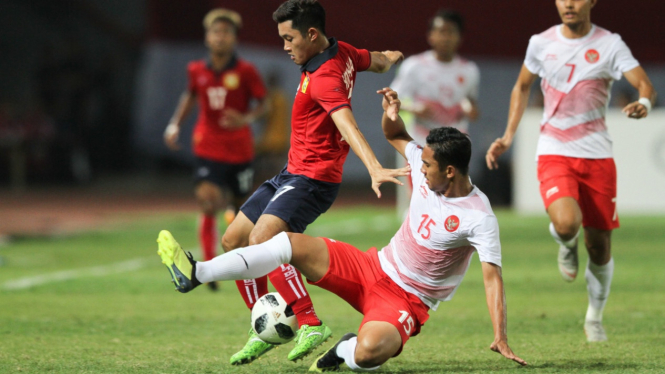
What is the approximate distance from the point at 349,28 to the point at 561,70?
1404cm

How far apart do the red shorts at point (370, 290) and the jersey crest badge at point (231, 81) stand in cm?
459

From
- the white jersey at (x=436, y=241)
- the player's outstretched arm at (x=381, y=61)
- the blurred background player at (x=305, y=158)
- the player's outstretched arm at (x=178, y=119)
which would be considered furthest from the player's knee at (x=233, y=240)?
the player's outstretched arm at (x=178, y=119)

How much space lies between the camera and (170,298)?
8.91m

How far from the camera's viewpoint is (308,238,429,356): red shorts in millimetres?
5484

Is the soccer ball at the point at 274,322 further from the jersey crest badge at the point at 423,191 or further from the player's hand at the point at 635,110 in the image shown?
the player's hand at the point at 635,110

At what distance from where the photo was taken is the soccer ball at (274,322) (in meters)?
5.62

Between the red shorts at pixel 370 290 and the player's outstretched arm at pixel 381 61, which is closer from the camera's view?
the red shorts at pixel 370 290

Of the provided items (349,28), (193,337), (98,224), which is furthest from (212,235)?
(349,28)

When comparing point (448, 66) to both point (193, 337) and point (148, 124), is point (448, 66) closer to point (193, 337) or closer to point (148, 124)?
point (193, 337)

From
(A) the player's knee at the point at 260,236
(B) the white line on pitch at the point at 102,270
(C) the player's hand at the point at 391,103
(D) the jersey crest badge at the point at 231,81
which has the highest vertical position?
(C) the player's hand at the point at 391,103

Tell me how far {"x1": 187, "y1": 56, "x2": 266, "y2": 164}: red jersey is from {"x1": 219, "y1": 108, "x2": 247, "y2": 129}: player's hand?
152 millimetres

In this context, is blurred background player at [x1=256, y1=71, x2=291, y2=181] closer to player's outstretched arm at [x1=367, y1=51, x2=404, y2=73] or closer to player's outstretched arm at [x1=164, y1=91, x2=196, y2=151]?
player's outstretched arm at [x1=164, y1=91, x2=196, y2=151]

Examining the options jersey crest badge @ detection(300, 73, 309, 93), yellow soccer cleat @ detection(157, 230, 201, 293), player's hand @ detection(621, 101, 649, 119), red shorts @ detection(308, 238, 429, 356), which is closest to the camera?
yellow soccer cleat @ detection(157, 230, 201, 293)

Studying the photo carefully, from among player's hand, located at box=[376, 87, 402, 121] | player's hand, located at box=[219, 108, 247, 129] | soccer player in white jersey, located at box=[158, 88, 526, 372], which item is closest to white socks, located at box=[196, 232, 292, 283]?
soccer player in white jersey, located at box=[158, 88, 526, 372]
